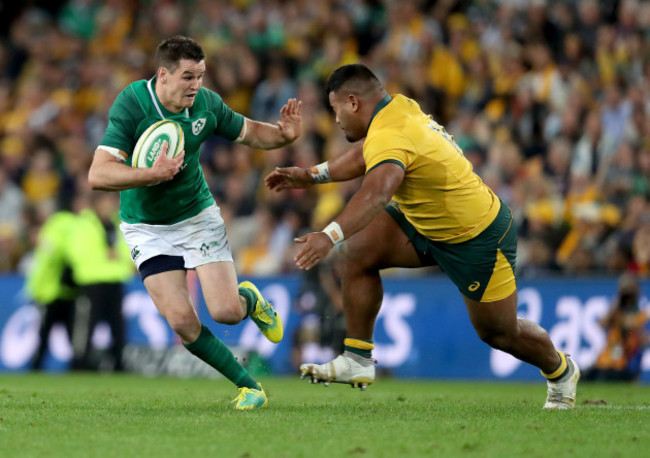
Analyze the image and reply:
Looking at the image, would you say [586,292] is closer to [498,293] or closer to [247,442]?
[498,293]

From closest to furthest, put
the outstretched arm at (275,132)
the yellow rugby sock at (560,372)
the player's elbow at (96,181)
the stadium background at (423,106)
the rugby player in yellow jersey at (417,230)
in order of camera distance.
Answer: the player's elbow at (96,181)
the rugby player in yellow jersey at (417,230)
the yellow rugby sock at (560,372)
the outstretched arm at (275,132)
the stadium background at (423,106)

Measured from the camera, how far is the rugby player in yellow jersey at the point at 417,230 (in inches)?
277

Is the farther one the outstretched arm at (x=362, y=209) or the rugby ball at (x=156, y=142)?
the rugby ball at (x=156, y=142)

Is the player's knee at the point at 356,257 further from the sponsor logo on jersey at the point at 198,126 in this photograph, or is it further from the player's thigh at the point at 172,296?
the sponsor logo on jersey at the point at 198,126

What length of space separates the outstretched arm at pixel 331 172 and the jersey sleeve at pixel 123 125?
3.54 feet

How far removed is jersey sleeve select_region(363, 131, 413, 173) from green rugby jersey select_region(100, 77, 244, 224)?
139cm

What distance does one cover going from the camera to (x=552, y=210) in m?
13.4

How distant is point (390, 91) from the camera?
51.3 ft

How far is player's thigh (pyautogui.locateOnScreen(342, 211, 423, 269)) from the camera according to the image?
744cm

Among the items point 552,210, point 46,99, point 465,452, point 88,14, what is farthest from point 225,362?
point 88,14

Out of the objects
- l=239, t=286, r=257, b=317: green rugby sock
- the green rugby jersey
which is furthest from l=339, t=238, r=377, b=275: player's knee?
the green rugby jersey

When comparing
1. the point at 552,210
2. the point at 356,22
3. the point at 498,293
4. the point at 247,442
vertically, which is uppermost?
Result: the point at 356,22

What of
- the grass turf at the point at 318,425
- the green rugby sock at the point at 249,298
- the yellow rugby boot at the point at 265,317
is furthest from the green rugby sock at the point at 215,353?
the yellow rugby boot at the point at 265,317

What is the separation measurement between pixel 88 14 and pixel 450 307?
1143cm
